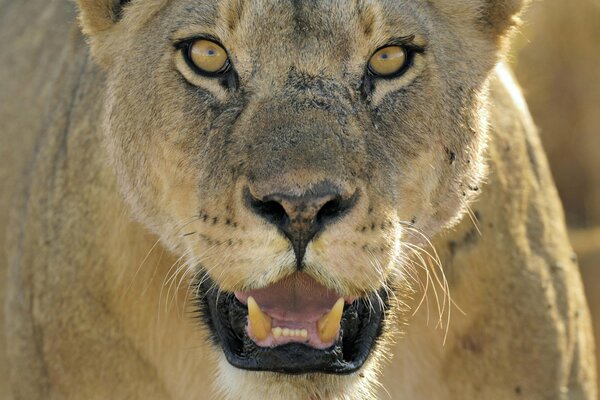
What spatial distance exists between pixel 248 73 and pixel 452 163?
22.3 inches

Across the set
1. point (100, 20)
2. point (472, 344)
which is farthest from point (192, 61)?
point (472, 344)

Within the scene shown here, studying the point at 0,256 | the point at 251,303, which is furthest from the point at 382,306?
the point at 0,256

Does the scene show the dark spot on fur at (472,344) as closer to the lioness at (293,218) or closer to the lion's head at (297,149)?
the lioness at (293,218)

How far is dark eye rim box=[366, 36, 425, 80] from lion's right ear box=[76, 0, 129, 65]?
0.73m

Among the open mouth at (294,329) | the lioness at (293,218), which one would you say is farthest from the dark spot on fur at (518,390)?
the open mouth at (294,329)

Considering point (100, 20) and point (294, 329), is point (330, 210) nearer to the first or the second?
point (294, 329)

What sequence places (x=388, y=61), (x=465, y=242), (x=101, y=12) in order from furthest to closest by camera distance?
(x=465, y=242) → (x=101, y=12) → (x=388, y=61)

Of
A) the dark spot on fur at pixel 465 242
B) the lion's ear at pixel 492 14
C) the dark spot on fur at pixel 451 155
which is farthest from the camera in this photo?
the dark spot on fur at pixel 465 242

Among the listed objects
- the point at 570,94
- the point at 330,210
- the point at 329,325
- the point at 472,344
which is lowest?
the point at 570,94

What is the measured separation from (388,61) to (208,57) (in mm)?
418

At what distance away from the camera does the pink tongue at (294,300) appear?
2.84 meters

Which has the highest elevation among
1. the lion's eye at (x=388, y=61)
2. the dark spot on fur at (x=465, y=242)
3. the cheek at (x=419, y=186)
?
the lion's eye at (x=388, y=61)

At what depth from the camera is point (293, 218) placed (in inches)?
103

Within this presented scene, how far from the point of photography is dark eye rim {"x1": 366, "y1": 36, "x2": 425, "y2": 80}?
3.04 meters
